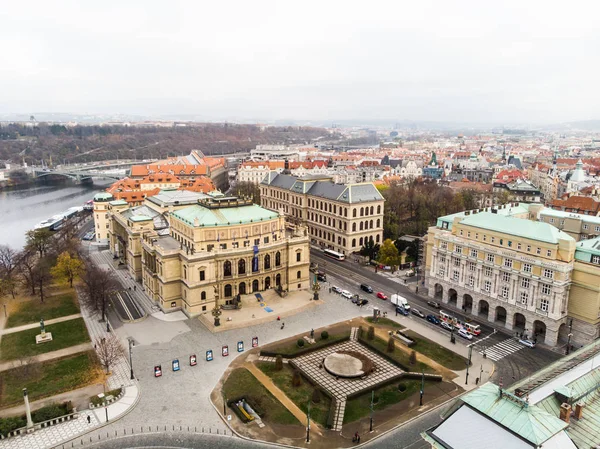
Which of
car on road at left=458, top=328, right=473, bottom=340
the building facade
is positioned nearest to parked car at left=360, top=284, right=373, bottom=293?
car on road at left=458, top=328, right=473, bottom=340

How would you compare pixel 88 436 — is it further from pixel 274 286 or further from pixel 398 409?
pixel 274 286

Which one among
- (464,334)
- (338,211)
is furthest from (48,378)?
(338,211)

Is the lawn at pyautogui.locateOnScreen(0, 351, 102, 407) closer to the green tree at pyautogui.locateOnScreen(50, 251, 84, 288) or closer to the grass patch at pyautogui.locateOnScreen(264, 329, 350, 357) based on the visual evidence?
the grass patch at pyautogui.locateOnScreen(264, 329, 350, 357)

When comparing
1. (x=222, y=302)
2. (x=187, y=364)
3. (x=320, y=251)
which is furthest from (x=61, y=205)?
(x=187, y=364)

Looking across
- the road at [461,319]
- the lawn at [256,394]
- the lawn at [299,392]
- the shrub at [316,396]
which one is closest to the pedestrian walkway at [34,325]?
the lawn at [256,394]

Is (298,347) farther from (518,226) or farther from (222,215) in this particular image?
(518,226)

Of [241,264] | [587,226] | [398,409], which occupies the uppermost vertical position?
[587,226]

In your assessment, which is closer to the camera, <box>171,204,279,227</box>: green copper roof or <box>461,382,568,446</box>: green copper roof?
<box>461,382,568,446</box>: green copper roof
